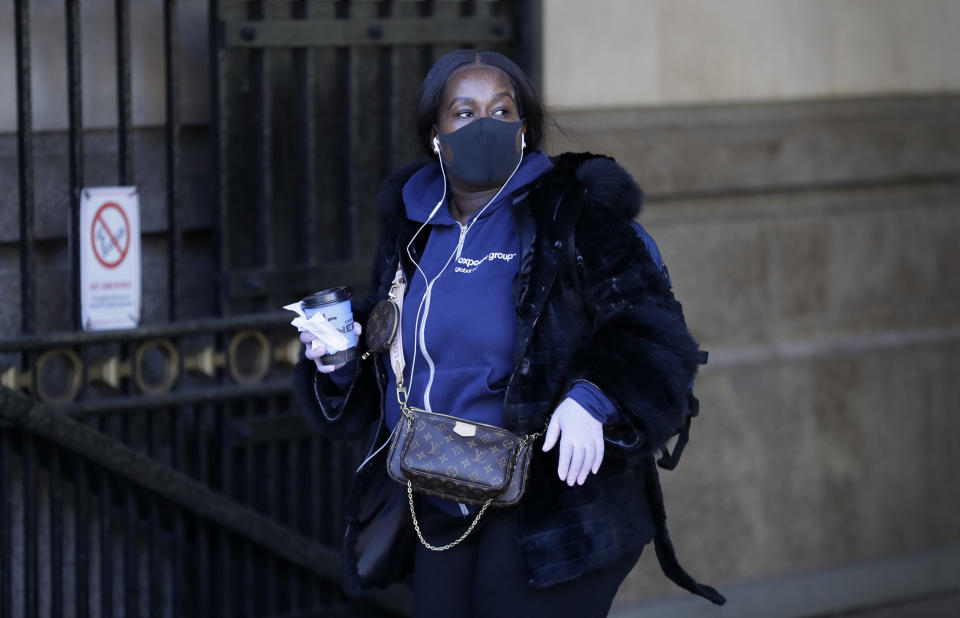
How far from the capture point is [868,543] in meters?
6.13

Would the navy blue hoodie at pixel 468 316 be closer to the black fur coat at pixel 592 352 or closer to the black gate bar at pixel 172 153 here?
the black fur coat at pixel 592 352

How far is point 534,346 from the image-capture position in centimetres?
325

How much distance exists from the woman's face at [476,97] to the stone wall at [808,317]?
187cm

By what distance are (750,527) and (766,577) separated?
23cm

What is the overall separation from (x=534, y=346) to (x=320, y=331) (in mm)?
509

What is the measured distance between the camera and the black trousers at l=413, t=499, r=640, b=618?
3.27 meters

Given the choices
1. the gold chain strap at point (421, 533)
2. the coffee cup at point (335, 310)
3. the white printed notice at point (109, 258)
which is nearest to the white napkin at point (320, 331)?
the coffee cup at point (335, 310)

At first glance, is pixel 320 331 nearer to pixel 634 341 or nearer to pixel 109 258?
pixel 634 341

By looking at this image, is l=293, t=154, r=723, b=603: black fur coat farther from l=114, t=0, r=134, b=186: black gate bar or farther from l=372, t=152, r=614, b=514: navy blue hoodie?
l=114, t=0, r=134, b=186: black gate bar

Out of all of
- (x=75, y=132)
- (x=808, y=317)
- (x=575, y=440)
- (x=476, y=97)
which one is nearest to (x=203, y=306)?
(x=75, y=132)

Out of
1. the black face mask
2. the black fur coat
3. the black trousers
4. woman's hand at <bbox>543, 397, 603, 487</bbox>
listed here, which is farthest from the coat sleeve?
the black trousers

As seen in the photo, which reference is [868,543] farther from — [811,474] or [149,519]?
[149,519]

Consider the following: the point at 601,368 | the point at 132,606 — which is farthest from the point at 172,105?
the point at 601,368

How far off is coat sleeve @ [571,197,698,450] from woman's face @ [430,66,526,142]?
353 millimetres
